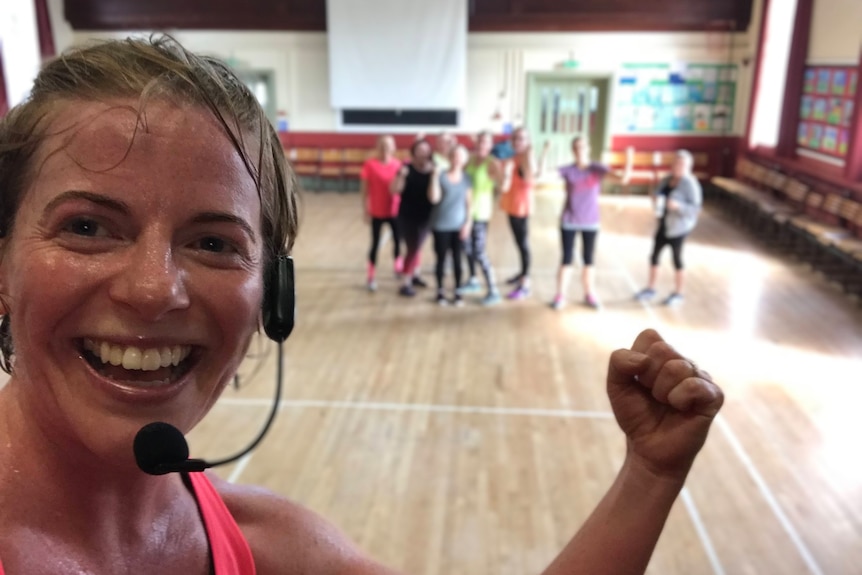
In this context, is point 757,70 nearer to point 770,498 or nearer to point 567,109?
point 567,109

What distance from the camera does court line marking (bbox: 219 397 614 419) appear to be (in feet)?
14.9

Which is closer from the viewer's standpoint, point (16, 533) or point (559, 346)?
point (16, 533)

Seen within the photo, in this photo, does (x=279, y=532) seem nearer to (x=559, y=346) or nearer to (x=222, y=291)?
(x=222, y=291)

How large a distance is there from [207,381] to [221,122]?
29 centimetres

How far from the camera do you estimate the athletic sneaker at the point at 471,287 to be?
7008mm

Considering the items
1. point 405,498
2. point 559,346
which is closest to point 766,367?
point 559,346

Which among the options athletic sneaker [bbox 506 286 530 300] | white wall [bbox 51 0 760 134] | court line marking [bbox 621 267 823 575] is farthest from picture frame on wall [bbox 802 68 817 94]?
court line marking [bbox 621 267 823 575]

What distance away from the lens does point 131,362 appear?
2.43 ft

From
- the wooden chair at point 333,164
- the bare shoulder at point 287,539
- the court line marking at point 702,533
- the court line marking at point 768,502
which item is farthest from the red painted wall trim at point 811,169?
the bare shoulder at point 287,539

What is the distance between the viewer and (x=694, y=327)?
6.11m

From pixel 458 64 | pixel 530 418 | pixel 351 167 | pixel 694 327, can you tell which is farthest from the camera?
pixel 351 167

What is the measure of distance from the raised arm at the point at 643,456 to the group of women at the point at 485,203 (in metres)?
5.36

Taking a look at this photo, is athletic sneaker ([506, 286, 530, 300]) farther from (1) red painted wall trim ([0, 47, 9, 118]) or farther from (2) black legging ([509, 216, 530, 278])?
(1) red painted wall trim ([0, 47, 9, 118])

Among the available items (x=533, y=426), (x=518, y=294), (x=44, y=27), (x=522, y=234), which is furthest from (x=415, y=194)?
(x=44, y=27)
